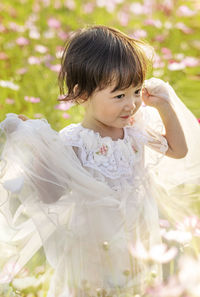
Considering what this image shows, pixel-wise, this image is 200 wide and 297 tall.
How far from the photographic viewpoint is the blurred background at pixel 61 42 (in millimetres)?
3016

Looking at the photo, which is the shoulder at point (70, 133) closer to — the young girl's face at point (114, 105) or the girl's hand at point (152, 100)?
the young girl's face at point (114, 105)

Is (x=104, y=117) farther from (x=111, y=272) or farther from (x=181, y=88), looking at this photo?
(x=181, y=88)

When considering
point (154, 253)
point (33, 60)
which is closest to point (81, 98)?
point (154, 253)

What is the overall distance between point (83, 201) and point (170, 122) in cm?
44

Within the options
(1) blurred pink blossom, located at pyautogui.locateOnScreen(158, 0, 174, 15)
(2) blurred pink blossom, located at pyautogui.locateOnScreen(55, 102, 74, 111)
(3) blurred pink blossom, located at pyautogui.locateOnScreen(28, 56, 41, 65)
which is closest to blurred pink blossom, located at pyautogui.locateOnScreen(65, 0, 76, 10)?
(1) blurred pink blossom, located at pyautogui.locateOnScreen(158, 0, 174, 15)

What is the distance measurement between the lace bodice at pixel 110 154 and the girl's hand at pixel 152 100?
13 cm

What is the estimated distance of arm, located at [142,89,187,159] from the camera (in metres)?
1.80

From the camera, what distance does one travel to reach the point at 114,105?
1.59m

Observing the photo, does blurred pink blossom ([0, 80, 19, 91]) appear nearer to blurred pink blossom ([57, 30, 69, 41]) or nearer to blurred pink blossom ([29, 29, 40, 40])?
blurred pink blossom ([29, 29, 40, 40])

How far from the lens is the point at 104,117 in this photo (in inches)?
63.9

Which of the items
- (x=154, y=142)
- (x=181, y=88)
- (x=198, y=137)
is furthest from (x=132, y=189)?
(x=181, y=88)

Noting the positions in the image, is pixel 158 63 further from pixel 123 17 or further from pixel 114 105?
pixel 114 105

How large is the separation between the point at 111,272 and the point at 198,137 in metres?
0.70

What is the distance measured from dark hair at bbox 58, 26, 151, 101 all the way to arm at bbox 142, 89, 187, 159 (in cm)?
20
